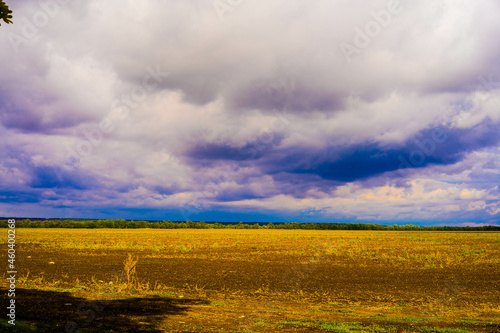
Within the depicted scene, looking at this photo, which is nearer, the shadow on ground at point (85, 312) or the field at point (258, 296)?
the shadow on ground at point (85, 312)

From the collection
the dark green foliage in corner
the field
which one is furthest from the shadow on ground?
the dark green foliage in corner

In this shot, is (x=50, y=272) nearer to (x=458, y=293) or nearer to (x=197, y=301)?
(x=197, y=301)

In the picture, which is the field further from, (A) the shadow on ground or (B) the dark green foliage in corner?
(B) the dark green foliage in corner

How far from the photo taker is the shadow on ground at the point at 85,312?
839 centimetres

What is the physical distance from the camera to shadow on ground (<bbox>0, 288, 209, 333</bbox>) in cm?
839

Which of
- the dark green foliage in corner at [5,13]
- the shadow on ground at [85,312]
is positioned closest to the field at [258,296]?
the shadow on ground at [85,312]

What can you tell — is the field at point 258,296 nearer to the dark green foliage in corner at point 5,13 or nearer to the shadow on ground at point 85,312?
the shadow on ground at point 85,312

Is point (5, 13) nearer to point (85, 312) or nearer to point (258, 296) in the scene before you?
point (85, 312)

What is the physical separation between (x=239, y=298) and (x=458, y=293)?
1024 centimetres

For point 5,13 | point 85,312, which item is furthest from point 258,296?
point 5,13

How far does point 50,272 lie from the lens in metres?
20.3

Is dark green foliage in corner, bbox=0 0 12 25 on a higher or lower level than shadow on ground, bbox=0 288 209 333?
higher

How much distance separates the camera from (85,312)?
9.90 meters

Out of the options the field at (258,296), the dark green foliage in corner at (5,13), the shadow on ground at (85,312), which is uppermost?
the dark green foliage in corner at (5,13)
